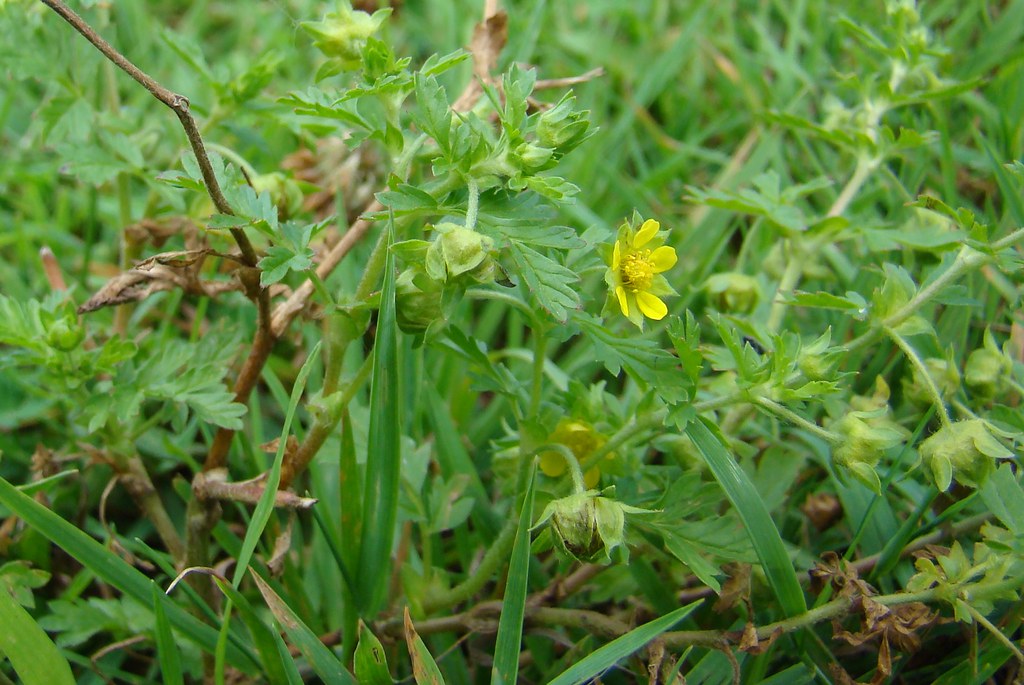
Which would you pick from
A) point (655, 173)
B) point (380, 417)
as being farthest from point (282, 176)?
point (655, 173)

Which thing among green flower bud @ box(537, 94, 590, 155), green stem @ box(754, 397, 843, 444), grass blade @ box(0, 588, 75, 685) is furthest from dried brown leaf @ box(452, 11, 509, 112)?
grass blade @ box(0, 588, 75, 685)

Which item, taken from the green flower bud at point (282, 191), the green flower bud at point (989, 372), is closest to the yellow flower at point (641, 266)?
the green flower bud at point (989, 372)

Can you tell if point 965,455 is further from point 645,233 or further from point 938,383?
point 645,233

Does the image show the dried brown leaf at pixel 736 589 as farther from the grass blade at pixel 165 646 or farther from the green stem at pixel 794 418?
the grass blade at pixel 165 646

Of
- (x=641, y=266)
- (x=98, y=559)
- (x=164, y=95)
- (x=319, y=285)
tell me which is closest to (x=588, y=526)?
(x=641, y=266)

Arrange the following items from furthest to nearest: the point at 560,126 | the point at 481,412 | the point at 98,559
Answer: the point at 481,412
the point at 98,559
the point at 560,126

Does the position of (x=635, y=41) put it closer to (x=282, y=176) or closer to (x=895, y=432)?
(x=282, y=176)

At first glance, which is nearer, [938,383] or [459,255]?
[459,255]
